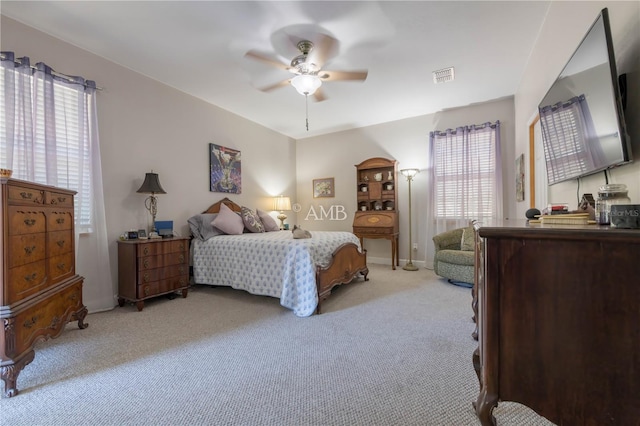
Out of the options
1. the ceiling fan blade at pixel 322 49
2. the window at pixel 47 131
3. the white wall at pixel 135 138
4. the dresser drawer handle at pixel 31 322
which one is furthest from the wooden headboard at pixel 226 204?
the ceiling fan blade at pixel 322 49

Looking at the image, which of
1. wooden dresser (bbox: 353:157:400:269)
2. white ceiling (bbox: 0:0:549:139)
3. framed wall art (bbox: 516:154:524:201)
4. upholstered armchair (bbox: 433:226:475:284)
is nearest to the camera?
white ceiling (bbox: 0:0:549:139)

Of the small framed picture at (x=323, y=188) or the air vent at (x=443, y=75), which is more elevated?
the air vent at (x=443, y=75)

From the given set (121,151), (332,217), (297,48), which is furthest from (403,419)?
(332,217)

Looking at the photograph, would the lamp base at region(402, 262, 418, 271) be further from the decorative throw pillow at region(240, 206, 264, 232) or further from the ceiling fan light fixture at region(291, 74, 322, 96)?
the ceiling fan light fixture at region(291, 74, 322, 96)

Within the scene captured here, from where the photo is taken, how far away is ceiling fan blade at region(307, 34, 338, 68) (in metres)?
2.49

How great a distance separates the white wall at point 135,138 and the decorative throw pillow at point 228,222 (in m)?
0.40

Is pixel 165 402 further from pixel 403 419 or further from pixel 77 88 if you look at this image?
pixel 77 88

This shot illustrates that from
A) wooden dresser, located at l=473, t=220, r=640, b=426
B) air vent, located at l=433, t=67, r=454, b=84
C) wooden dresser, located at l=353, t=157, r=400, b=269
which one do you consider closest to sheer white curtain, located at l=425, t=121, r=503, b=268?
wooden dresser, located at l=353, t=157, r=400, b=269

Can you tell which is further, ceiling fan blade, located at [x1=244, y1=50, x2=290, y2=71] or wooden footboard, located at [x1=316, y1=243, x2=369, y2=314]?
wooden footboard, located at [x1=316, y1=243, x2=369, y2=314]

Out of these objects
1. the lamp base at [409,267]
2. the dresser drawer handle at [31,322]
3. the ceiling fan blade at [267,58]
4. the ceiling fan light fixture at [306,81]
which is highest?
the ceiling fan blade at [267,58]

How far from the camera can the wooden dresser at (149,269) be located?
277cm

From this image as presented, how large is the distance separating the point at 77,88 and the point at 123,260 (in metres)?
1.87

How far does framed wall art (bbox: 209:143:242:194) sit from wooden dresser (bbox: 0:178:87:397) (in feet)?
6.55

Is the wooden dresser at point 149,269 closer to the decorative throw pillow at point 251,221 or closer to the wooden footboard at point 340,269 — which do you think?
the decorative throw pillow at point 251,221
